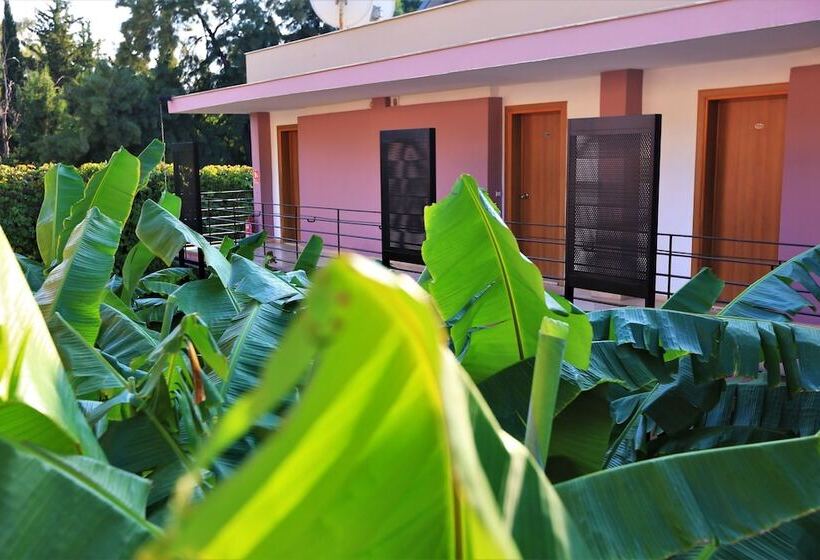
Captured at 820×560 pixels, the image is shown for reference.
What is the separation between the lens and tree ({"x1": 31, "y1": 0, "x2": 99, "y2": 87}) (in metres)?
41.4

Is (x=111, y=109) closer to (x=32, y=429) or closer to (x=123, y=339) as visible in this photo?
(x=123, y=339)

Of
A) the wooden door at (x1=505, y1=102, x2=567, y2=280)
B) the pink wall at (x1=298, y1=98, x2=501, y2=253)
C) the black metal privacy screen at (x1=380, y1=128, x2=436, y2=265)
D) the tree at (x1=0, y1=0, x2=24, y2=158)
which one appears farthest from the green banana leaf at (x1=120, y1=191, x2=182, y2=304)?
the tree at (x1=0, y1=0, x2=24, y2=158)

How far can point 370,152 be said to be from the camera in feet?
44.1

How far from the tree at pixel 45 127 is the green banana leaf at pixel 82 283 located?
3485 cm

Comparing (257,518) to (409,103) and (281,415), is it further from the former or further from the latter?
(409,103)

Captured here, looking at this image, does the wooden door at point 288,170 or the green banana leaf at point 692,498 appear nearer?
the green banana leaf at point 692,498

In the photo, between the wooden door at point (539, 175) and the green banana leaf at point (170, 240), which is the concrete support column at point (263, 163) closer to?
the wooden door at point (539, 175)

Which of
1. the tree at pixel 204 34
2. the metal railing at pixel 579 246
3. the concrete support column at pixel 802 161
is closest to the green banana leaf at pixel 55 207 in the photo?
the metal railing at pixel 579 246

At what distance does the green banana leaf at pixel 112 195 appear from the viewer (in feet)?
14.2

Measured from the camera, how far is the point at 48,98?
118ft

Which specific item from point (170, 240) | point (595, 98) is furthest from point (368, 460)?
point (595, 98)

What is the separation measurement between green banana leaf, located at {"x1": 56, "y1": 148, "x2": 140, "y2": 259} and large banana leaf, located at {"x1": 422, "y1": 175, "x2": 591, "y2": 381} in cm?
231

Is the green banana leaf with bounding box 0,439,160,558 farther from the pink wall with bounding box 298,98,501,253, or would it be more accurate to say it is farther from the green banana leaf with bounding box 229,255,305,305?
the pink wall with bounding box 298,98,501,253

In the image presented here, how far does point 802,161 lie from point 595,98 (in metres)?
2.80
